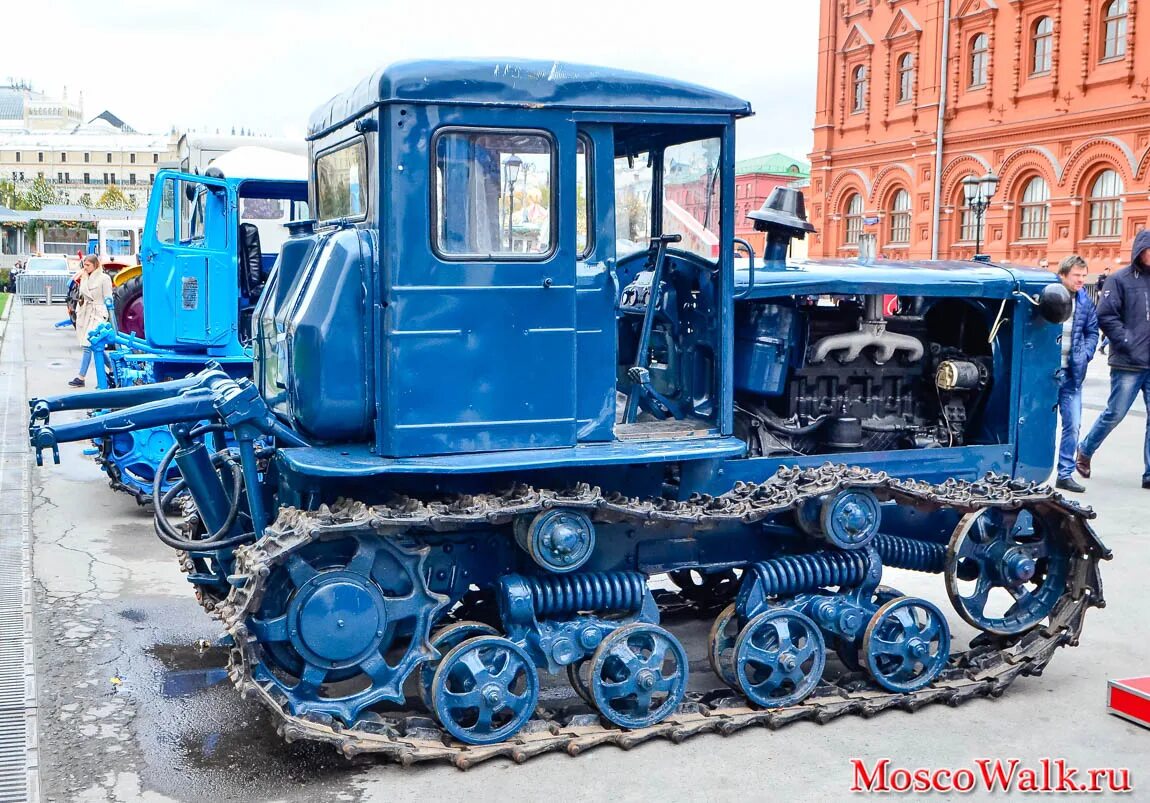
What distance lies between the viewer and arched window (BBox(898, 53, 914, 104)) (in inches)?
1592

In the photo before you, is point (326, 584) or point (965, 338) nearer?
point (326, 584)

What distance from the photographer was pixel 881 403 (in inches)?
258

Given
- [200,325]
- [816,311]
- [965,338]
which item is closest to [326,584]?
[816,311]

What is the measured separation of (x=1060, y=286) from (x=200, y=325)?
823 centimetres

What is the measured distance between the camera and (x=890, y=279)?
6.14 meters

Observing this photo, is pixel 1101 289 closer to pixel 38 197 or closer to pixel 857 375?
pixel 857 375

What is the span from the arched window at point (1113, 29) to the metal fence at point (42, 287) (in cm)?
A: 3709

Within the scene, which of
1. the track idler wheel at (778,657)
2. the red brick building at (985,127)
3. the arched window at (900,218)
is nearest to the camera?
the track idler wheel at (778,657)

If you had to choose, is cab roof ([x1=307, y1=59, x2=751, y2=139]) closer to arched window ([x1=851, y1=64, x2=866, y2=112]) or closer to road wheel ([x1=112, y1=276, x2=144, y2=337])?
road wheel ([x1=112, y1=276, x2=144, y2=337])

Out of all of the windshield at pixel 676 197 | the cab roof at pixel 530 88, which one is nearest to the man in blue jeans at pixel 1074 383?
the windshield at pixel 676 197

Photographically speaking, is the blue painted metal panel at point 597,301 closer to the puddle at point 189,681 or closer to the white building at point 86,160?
the puddle at point 189,681

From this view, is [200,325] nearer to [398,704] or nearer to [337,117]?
[337,117]

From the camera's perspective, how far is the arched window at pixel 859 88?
42.8 meters

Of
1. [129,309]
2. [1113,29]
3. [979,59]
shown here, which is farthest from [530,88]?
[979,59]
